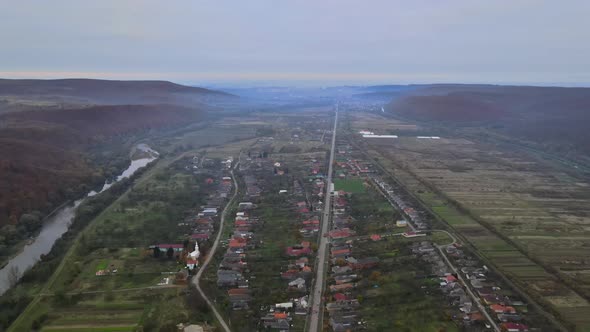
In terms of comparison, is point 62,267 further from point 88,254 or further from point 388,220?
point 388,220

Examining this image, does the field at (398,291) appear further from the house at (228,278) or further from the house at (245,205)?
the house at (245,205)

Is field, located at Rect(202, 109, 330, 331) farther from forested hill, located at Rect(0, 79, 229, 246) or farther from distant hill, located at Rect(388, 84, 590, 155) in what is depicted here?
distant hill, located at Rect(388, 84, 590, 155)

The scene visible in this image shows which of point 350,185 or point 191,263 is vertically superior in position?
point 350,185

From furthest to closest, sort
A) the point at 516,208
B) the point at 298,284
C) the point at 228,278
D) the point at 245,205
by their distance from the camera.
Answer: the point at 245,205
the point at 516,208
the point at 228,278
the point at 298,284

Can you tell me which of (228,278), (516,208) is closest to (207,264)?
(228,278)

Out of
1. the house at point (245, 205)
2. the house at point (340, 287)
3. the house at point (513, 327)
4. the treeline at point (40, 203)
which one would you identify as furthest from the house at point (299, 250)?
the treeline at point (40, 203)

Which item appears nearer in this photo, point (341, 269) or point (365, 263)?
point (341, 269)

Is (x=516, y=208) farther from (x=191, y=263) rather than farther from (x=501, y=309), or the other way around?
(x=191, y=263)
